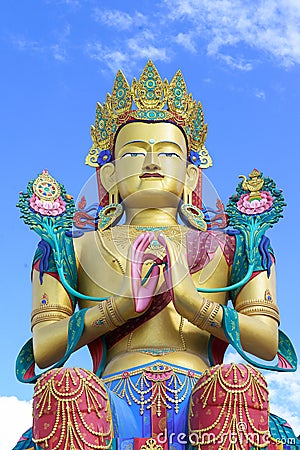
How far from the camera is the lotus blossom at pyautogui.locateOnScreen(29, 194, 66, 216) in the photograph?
301 inches

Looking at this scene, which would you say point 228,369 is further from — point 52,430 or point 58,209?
point 58,209

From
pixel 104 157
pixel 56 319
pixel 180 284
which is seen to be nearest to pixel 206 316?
pixel 180 284

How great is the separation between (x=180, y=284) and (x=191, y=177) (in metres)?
1.50

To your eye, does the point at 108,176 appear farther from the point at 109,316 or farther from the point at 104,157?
the point at 109,316

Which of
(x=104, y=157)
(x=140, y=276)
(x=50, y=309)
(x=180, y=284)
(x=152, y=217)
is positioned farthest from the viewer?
(x=104, y=157)

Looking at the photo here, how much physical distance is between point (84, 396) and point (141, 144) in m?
2.52

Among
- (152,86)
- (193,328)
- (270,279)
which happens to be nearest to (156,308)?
(193,328)

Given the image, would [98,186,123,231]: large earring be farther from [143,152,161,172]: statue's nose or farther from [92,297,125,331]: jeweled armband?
[92,297,125,331]: jeweled armband

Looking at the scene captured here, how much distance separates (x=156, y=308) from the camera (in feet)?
23.7

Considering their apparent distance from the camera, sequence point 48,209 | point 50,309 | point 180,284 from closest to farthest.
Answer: point 180,284, point 50,309, point 48,209

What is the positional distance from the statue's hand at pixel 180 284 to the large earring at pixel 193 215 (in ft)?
2.71

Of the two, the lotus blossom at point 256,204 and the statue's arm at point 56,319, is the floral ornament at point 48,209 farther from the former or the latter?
the lotus blossom at point 256,204

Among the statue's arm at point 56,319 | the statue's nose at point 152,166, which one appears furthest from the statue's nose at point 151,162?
the statue's arm at point 56,319

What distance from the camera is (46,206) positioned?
7680 mm
